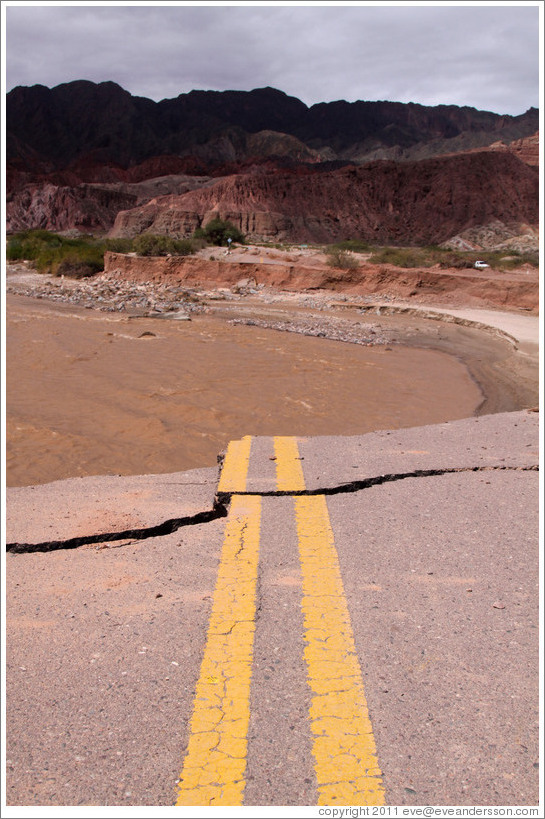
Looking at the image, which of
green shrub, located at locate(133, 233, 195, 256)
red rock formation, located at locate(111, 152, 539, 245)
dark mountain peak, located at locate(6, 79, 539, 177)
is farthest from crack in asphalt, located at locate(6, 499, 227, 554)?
dark mountain peak, located at locate(6, 79, 539, 177)

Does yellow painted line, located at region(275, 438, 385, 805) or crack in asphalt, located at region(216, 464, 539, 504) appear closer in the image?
yellow painted line, located at region(275, 438, 385, 805)

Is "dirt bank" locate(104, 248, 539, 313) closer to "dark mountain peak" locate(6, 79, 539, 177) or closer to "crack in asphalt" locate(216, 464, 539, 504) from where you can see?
"crack in asphalt" locate(216, 464, 539, 504)

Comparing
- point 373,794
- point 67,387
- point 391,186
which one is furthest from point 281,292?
point 391,186

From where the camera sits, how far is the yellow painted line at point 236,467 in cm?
412

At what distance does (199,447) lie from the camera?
773 cm

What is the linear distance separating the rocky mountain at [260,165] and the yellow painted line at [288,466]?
182 ft

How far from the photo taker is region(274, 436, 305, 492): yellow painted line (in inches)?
163

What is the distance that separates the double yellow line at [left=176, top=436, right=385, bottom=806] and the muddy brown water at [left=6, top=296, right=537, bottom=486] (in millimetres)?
3948

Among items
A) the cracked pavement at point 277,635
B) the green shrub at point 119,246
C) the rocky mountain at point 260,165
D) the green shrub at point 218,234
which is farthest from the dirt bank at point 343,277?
the rocky mountain at point 260,165

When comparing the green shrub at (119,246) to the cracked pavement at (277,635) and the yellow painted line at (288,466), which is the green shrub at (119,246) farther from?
the cracked pavement at (277,635)

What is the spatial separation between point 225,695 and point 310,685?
0.94 feet

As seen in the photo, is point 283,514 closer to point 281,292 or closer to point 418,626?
point 418,626

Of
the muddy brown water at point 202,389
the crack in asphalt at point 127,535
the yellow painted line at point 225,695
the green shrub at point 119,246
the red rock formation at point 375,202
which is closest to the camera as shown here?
the yellow painted line at point 225,695

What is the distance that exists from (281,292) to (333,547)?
2701 centimetres
